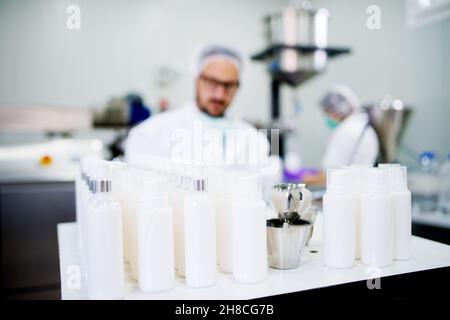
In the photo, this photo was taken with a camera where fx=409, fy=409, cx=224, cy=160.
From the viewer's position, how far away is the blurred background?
233 centimetres

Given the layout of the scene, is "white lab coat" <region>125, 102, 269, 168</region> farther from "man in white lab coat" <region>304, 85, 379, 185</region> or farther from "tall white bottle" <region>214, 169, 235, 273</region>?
"tall white bottle" <region>214, 169, 235, 273</region>

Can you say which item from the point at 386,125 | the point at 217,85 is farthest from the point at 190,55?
the point at 386,125

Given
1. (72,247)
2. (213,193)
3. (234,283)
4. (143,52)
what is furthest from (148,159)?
(143,52)

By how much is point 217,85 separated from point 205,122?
0.81 ft

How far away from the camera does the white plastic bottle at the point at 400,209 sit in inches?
37.8

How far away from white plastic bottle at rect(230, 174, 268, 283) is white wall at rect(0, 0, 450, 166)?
2.88 meters

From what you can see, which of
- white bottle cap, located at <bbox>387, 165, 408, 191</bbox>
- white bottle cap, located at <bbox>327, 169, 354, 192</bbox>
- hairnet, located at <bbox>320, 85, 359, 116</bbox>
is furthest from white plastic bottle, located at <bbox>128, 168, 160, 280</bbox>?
hairnet, located at <bbox>320, 85, 359, 116</bbox>

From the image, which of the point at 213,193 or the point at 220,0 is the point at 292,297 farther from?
the point at 220,0

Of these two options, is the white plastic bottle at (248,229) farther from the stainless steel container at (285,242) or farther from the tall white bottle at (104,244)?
the tall white bottle at (104,244)

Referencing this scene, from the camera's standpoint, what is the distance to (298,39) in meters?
2.91

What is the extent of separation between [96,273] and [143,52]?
3.16 m

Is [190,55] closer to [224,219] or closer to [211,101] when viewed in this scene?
[211,101]

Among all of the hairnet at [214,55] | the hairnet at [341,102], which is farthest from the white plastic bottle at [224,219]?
the hairnet at [341,102]
